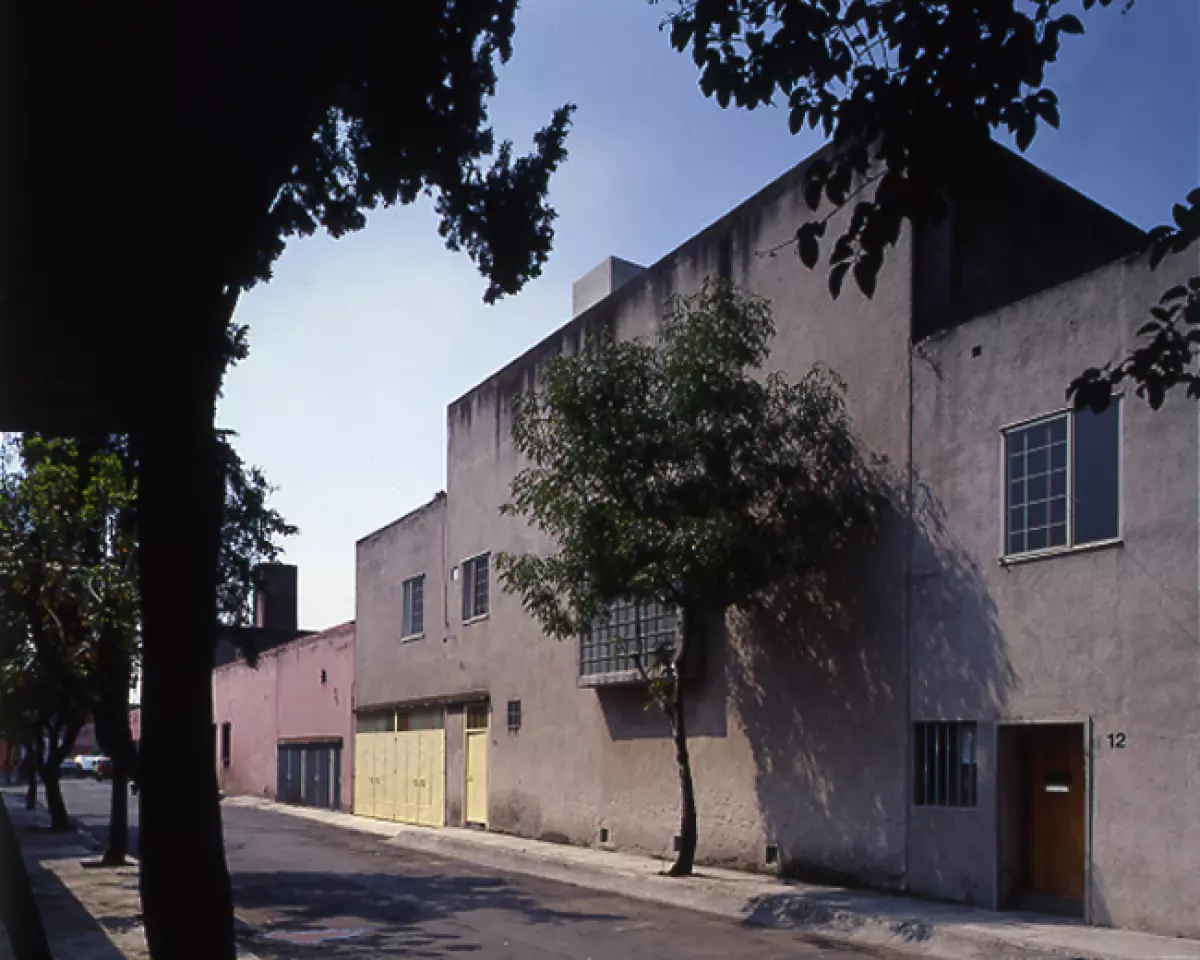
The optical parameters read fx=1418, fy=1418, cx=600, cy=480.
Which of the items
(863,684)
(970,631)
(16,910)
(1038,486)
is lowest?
(16,910)

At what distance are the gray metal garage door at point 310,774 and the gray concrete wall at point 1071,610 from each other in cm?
2467

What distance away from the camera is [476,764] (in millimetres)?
27375

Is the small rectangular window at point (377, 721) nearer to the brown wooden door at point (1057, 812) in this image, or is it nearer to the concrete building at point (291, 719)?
the concrete building at point (291, 719)

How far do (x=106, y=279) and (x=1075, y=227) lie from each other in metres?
13.8

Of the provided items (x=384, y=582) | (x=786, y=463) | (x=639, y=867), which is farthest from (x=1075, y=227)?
(x=384, y=582)

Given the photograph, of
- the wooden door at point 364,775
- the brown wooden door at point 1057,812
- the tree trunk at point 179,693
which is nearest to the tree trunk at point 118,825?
the brown wooden door at point 1057,812

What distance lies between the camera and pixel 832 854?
16.3 metres

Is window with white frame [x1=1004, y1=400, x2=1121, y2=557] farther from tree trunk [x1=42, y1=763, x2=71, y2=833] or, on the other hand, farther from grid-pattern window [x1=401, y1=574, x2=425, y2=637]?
tree trunk [x1=42, y1=763, x2=71, y2=833]

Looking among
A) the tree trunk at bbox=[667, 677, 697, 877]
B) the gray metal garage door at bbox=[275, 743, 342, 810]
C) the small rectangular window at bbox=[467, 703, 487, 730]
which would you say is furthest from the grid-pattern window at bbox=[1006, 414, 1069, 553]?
the gray metal garage door at bbox=[275, 743, 342, 810]

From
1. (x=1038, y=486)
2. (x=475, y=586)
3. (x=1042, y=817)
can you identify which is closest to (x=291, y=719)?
(x=475, y=586)

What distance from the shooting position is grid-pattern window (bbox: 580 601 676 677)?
63.8 feet

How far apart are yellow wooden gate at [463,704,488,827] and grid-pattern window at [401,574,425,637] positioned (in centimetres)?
356

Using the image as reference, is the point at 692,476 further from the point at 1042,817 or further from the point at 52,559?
the point at 52,559

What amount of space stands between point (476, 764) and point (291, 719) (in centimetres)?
1609
